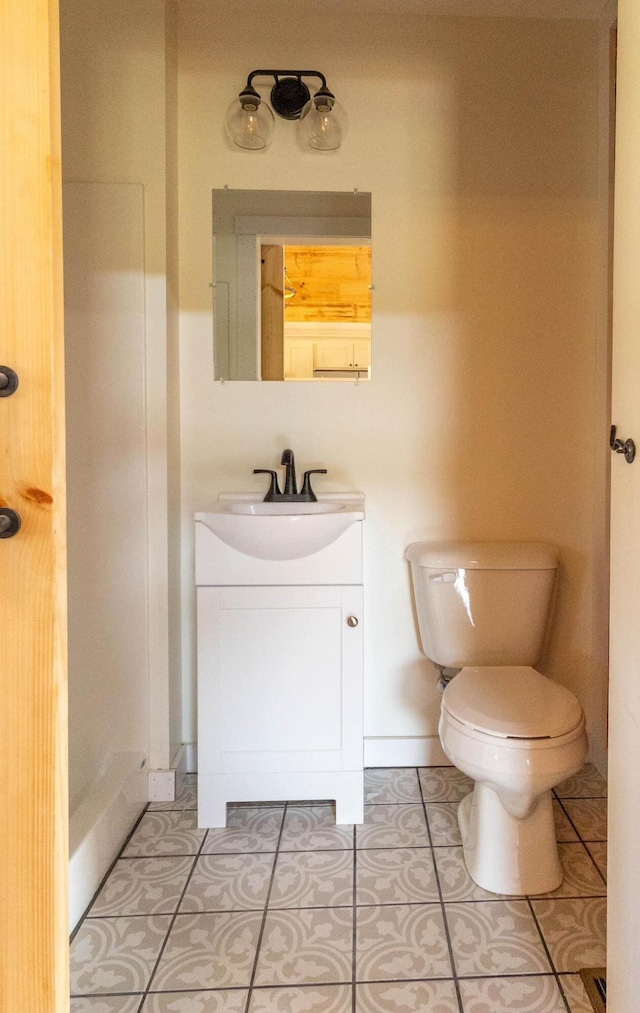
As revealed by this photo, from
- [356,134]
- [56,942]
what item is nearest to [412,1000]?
[56,942]

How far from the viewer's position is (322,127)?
5.89ft

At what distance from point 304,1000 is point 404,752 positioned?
0.90 m

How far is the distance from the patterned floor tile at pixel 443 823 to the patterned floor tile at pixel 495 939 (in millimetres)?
231

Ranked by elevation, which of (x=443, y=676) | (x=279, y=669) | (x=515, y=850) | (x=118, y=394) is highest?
(x=118, y=394)

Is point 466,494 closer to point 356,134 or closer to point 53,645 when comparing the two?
point 356,134

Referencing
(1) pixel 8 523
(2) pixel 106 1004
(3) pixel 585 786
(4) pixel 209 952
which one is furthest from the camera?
(3) pixel 585 786

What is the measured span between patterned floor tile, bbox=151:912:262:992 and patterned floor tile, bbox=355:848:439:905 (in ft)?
0.88

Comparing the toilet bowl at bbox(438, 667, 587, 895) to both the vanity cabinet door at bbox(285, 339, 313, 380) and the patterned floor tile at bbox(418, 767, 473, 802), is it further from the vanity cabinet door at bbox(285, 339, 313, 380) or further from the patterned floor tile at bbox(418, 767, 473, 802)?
the vanity cabinet door at bbox(285, 339, 313, 380)

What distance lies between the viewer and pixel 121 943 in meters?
1.25

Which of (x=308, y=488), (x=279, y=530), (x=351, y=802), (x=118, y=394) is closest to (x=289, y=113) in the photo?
(x=118, y=394)

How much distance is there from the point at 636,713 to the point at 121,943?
1.16 m

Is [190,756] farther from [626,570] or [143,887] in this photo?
[626,570]

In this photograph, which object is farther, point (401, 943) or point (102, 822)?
point (102, 822)

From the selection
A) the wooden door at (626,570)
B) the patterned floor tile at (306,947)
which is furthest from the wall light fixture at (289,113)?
the patterned floor tile at (306,947)
